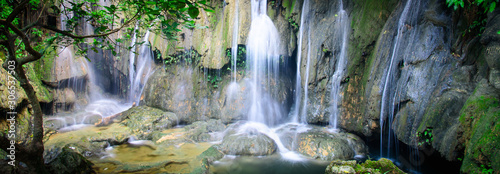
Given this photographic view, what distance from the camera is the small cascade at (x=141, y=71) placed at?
11.7m

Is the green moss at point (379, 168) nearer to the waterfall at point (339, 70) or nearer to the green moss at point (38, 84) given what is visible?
the waterfall at point (339, 70)

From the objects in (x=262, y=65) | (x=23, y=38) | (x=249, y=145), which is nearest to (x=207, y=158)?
→ (x=249, y=145)

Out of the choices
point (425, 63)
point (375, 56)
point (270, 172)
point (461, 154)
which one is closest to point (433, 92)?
point (425, 63)

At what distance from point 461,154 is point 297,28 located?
6.91 metres

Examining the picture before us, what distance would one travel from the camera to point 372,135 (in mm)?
6863

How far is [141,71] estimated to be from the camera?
39.6ft

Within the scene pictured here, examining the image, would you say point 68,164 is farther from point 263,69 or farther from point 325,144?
point 263,69

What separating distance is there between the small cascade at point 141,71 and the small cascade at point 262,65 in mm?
5536

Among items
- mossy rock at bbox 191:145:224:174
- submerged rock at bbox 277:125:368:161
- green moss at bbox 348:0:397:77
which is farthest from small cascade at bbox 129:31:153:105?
green moss at bbox 348:0:397:77

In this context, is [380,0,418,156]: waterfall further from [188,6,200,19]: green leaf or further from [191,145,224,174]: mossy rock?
[188,6,200,19]: green leaf

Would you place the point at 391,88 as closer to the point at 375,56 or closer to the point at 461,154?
the point at 375,56

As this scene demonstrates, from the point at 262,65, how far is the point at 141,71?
673 centimetres

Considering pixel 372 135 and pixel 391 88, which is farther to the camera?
pixel 372 135

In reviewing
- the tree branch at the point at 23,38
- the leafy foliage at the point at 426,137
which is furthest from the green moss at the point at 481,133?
the tree branch at the point at 23,38
